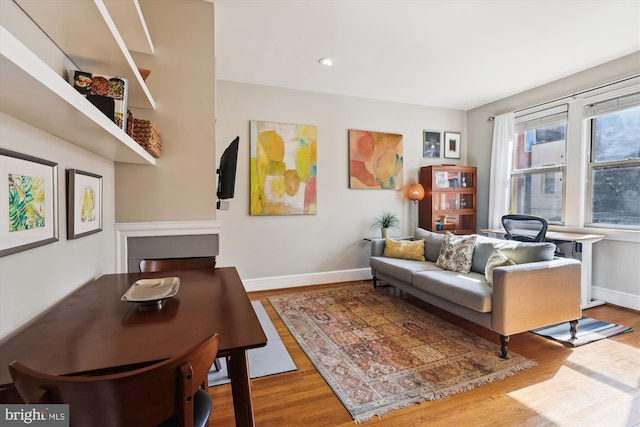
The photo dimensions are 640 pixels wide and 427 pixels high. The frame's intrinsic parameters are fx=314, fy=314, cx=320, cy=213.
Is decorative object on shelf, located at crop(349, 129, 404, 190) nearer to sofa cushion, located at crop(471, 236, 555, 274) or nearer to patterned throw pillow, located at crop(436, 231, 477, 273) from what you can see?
patterned throw pillow, located at crop(436, 231, 477, 273)

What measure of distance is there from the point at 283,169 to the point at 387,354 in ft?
8.59

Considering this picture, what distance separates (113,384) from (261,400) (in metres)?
1.40

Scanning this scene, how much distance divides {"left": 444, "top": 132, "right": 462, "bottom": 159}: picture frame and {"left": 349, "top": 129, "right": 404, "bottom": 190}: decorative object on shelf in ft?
2.99

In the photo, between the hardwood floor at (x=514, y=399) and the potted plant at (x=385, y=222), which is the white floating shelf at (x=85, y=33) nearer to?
the hardwood floor at (x=514, y=399)

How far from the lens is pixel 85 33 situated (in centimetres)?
128

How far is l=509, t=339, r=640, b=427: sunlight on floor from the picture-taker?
1702mm

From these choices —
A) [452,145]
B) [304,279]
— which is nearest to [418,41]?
[452,145]

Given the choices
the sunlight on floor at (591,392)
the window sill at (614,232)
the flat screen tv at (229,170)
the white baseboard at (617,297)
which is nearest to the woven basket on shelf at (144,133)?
the flat screen tv at (229,170)

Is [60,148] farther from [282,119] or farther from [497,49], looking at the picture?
[497,49]

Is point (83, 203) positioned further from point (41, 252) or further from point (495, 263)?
point (495, 263)

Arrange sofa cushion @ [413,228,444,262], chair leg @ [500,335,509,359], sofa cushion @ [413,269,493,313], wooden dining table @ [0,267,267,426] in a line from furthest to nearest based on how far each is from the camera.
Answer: sofa cushion @ [413,228,444,262] < sofa cushion @ [413,269,493,313] < chair leg @ [500,335,509,359] < wooden dining table @ [0,267,267,426]

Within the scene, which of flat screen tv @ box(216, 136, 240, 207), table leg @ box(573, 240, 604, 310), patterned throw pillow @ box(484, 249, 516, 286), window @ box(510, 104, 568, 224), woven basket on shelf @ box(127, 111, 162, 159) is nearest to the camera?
woven basket on shelf @ box(127, 111, 162, 159)

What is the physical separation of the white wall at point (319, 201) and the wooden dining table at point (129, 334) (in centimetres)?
257

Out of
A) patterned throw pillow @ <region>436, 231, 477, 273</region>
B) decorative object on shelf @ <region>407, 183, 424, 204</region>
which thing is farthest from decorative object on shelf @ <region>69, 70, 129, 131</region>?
decorative object on shelf @ <region>407, 183, 424, 204</region>
